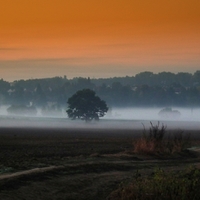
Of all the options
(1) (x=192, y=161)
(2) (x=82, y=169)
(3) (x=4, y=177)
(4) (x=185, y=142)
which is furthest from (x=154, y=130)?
(3) (x=4, y=177)

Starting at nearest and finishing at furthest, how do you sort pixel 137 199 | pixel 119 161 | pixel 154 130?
pixel 137 199 < pixel 119 161 < pixel 154 130

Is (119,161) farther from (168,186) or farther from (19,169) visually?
(168,186)

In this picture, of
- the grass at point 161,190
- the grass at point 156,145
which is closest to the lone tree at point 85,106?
the grass at point 156,145

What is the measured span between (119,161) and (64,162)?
2681 mm

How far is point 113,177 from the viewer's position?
24.7 meters

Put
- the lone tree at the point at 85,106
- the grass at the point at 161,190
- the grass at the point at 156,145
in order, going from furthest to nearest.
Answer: the lone tree at the point at 85,106 < the grass at the point at 156,145 < the grass at the point at 161,190

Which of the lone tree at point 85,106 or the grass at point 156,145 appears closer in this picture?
the grass at point 156,145

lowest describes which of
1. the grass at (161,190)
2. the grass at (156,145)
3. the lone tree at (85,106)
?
the grass at (161,190)

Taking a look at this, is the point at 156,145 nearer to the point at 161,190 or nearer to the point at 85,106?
the point at 161,190

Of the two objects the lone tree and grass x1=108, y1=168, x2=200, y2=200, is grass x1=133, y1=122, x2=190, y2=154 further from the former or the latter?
the lone tree

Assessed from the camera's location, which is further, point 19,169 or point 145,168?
point 145,168

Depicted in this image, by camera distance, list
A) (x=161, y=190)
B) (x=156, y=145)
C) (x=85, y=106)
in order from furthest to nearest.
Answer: (x=85, y=106), (x=156, y=145), (x=161, y=190)

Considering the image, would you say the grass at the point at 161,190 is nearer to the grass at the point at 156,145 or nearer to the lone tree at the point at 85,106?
the grass at the point at 156,145

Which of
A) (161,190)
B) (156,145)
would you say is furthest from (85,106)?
(161,190)
